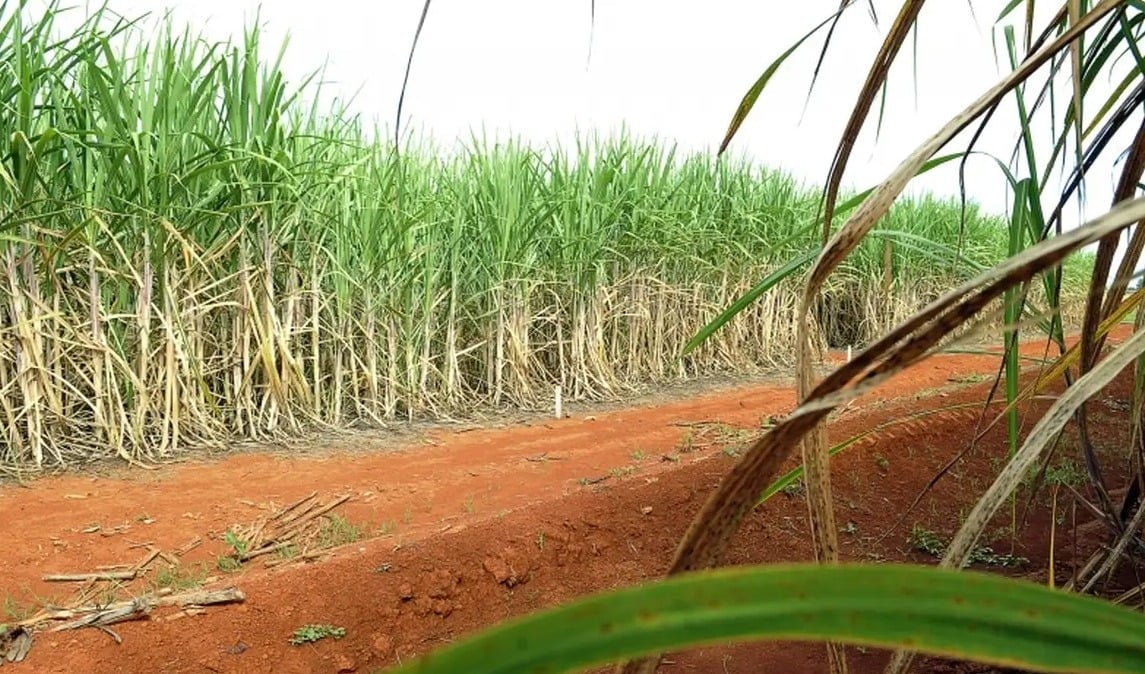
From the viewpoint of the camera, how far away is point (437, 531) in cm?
259

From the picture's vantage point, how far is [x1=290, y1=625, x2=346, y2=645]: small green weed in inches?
73.9

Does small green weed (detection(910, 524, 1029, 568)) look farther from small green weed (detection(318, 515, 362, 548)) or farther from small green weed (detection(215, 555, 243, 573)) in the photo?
small green weed (detection(215, 555, 243, 573))

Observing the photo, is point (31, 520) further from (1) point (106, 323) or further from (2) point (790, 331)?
(2) point (790, 331)

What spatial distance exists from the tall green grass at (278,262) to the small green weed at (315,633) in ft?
5.63

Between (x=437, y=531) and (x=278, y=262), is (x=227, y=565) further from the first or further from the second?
(x=278, y=262)

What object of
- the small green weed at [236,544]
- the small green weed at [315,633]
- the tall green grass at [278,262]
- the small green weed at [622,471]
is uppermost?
the tall green grass at [278,262]

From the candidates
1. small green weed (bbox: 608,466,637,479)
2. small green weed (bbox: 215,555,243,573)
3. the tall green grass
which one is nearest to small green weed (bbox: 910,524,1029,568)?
the tall green grass

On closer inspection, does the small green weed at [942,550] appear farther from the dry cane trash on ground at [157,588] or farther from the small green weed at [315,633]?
the dry cane trash on ground at [157,588]

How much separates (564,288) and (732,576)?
6.07 m

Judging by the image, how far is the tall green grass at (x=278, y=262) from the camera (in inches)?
142

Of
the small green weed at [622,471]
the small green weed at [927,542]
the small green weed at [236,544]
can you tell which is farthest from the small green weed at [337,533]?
the small green weed at [927,542]

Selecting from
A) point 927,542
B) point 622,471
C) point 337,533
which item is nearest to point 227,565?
point 337,533

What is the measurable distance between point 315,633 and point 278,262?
2.93 meters

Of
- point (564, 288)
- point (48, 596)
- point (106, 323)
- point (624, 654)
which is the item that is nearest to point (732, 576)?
point (624, 654)
